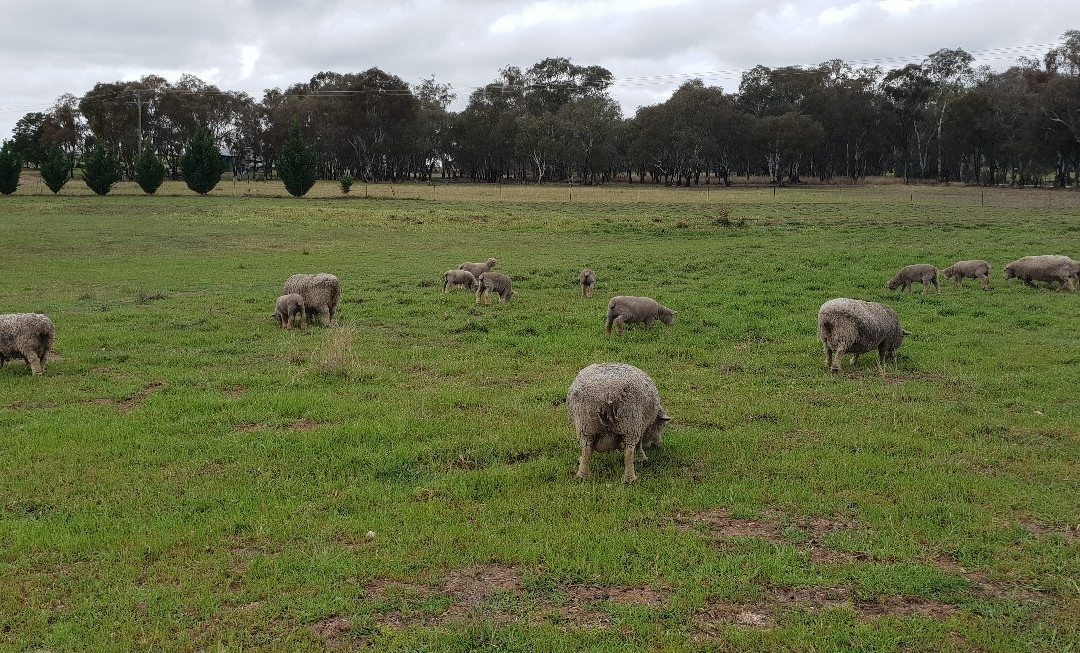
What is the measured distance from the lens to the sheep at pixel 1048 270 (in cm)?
2056

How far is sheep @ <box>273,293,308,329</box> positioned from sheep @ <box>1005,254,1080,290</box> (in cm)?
1860

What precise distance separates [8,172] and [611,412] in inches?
2762

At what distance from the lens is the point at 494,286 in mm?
19328

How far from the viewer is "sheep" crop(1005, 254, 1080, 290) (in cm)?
2056

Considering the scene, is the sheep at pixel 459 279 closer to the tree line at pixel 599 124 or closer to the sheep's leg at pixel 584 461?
the sheep's leg at pixel 584 461

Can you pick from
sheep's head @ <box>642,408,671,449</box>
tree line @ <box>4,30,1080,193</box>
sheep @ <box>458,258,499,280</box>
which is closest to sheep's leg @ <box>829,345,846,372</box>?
sheep's head @ <box>642,408,671,449</box>

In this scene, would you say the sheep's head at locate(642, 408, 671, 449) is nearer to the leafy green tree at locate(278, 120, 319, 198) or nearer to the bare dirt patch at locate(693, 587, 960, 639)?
the bare dirt patch at locate(693, 587, 960, 639)

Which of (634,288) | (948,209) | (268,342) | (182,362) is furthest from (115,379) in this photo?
(948,209)

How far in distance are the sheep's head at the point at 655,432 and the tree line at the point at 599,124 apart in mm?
81955

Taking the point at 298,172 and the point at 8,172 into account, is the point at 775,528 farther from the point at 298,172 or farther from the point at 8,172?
the point at 8,172

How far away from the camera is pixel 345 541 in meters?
7.00

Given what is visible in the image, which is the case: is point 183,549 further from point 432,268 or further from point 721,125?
point 721,125

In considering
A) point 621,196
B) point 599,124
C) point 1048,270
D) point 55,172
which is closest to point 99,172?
point 55,172

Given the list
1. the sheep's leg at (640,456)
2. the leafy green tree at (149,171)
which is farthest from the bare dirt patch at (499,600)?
the leafy green tree at (149,171)
